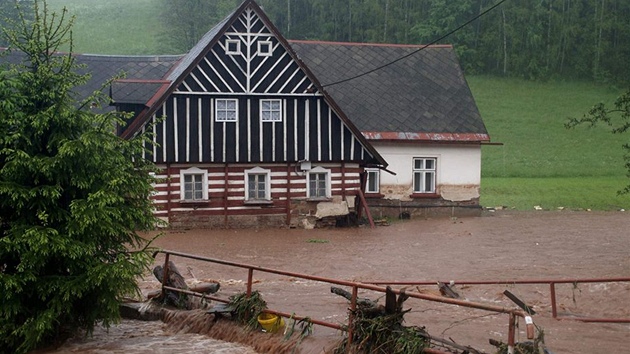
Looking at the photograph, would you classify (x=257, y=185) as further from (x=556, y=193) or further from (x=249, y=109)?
(x=556, y=193)

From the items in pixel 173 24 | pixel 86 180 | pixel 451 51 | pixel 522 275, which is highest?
pixel 173 24

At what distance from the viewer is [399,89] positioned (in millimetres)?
36719

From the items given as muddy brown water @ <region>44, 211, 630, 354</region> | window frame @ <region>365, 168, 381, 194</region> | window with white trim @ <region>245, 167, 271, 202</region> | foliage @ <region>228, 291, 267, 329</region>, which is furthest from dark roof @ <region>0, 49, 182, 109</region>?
foliage @ <region>228, 291, 267, 329</region>

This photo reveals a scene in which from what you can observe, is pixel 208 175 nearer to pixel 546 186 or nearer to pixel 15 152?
pixel 15 152

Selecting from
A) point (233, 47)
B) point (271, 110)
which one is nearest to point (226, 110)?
point (271, 110)

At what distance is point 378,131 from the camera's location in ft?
111

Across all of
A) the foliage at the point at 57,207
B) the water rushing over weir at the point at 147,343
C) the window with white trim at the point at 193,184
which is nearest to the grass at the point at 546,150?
the window with white trim at the point at 193,184

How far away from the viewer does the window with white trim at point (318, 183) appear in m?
29.9

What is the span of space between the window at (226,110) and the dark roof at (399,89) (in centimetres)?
680

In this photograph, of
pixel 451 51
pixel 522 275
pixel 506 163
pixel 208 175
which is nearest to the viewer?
pixel 522 275

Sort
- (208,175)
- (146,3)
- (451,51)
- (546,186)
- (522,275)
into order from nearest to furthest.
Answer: (522,275) < (208,175) < (451,51) < (546,186) < (146,3)

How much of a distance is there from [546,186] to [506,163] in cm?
858

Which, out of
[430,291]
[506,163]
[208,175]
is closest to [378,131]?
[208,175]

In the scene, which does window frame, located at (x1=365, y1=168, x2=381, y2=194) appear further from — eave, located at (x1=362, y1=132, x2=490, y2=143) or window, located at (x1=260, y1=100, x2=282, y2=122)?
window, located at (x1=260, y1=100, x2=282, y2=122)
